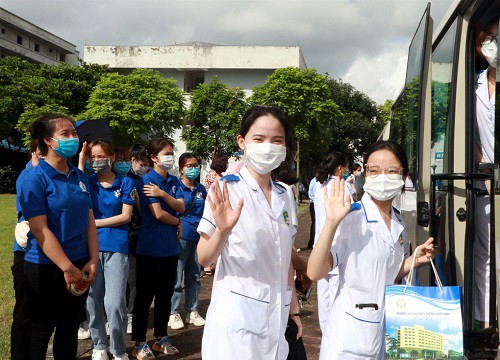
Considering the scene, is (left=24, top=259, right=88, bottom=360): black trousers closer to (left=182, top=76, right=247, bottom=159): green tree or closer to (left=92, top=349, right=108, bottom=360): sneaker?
(left=92, top=349, right=108, bottom=360): sneaker

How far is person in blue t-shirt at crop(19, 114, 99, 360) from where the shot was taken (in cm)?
356

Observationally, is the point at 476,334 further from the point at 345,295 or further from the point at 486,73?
the point at 486,73

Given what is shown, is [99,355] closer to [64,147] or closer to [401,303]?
[64,147]

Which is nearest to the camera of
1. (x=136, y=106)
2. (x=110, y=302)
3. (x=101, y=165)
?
(x=110, y=302)

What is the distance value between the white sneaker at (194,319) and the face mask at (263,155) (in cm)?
387

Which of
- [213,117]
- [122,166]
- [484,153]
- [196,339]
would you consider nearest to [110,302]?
[196,339]

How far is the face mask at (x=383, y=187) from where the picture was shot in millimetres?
2984

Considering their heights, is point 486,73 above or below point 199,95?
below

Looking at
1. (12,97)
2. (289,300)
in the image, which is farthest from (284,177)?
(12,97)

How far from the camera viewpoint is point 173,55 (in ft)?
182

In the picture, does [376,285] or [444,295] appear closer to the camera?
[444,295]

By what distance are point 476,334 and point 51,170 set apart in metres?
2.85

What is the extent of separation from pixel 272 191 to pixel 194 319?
3.83 m

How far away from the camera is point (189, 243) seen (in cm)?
633
